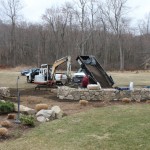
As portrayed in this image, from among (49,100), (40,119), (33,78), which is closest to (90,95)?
(49,100)

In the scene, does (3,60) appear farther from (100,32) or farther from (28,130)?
(28,130)

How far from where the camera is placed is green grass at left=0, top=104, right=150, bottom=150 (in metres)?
8.25

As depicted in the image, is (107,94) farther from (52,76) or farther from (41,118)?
(52,76)

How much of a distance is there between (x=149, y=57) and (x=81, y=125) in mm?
70116

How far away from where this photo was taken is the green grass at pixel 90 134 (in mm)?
8250

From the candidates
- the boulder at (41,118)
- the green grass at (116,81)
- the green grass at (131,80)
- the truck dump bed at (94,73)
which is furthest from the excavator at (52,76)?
the boulder at (41,118)

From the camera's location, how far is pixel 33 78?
31922mm

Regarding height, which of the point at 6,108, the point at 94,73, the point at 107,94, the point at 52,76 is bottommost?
the point at 6,108

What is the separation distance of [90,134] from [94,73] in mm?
12527

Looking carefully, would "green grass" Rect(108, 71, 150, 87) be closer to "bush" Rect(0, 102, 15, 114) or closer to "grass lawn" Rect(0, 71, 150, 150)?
"bush" Rect(0, 102, 15, 114)

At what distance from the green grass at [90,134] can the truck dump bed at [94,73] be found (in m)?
8.88

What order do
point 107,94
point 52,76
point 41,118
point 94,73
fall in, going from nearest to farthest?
point 41,118 → point 107,94 → point 94,73 → point 52,76

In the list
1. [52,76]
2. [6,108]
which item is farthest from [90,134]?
[52,76]

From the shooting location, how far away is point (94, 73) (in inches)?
858
